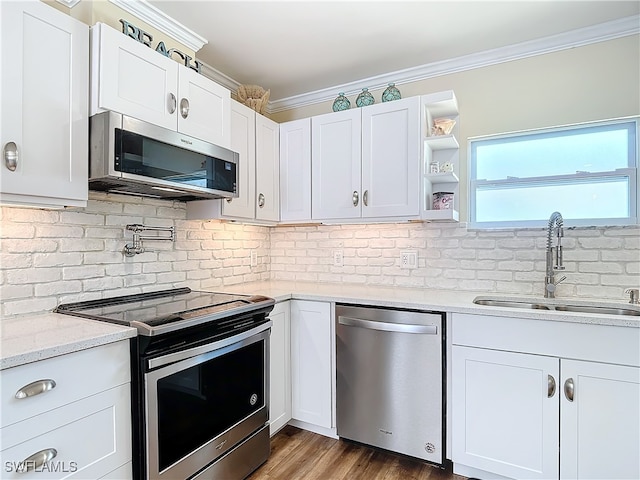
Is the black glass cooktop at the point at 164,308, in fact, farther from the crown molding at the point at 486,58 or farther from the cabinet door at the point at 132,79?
the crown molding at the point at 486,58

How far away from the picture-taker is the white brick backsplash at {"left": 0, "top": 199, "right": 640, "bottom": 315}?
65.9 inches

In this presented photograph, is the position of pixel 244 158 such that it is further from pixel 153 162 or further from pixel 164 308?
pixel 164 308

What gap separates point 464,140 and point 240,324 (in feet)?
6.29

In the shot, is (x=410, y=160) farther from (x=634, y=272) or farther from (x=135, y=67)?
(x=135, y=67)

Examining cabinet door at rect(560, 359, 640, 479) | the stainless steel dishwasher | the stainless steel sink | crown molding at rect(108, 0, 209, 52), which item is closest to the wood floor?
the stainless steel dishwasher

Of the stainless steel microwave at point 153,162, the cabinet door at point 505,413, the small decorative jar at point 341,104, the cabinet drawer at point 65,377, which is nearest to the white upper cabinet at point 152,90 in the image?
the stainless steel microwave at point 153,162

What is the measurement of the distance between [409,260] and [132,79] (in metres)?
2.03

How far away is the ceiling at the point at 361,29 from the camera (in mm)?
1960

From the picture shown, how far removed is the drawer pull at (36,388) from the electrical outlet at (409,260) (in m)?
2.14

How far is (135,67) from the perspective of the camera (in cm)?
171

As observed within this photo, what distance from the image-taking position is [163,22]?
79.2 inches

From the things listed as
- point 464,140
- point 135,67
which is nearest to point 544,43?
point 464,140

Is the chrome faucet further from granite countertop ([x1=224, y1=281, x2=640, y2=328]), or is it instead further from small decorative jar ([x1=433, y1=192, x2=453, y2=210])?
small decorative jar ([x1=433, y1=192, x2=453, y2=210])

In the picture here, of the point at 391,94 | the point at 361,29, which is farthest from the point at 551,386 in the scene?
the point at 361,29
